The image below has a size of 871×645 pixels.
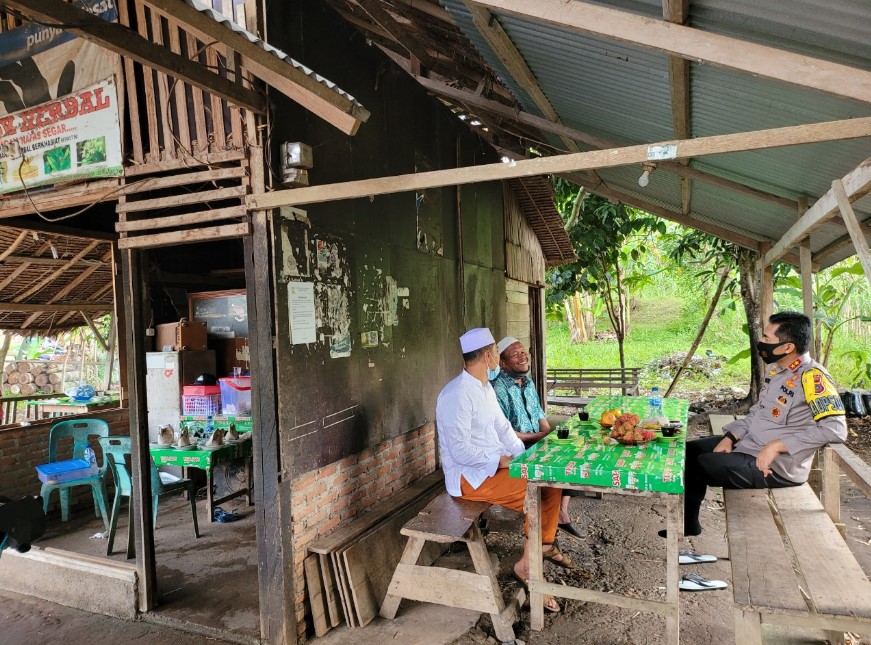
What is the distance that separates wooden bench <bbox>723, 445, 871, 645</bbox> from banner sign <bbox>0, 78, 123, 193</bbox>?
4.67m

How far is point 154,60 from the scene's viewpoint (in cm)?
286

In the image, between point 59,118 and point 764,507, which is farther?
point 59,118

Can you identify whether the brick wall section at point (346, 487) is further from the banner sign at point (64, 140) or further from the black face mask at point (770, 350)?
the black face mask at point (770, 350)

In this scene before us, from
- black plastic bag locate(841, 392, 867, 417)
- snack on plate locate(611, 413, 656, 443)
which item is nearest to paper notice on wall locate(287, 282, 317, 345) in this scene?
snack on plate locate(611, 413, 656, 443)

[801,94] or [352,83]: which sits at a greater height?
[352,83]

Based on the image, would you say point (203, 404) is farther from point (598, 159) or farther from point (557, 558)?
point (598, 159)

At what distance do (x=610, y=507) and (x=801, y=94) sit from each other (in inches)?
181

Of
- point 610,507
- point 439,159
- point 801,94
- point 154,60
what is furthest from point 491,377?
point 154,60

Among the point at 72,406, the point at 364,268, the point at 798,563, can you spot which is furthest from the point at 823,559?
the point at 72,406

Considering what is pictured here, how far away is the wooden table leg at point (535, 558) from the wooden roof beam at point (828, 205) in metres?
2.50

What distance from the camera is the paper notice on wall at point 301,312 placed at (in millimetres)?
3799

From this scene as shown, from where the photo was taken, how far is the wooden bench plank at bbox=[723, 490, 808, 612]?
2.71 meters

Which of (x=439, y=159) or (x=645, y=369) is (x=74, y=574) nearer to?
(x=439, y=159)

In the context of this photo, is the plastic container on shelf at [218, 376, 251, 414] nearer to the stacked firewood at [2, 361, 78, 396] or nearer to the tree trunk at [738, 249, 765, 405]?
the tree trunk at [738, 249, 765, 405]
